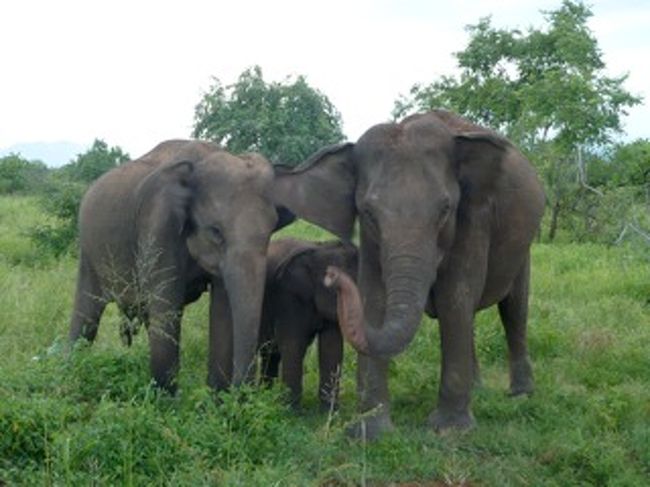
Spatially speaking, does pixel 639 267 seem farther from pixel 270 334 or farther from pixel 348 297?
pixel 348 297

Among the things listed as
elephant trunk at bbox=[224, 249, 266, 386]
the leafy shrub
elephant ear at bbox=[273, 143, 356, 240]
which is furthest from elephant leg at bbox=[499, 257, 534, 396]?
the leafy shrub

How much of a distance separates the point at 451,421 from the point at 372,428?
0.47 m

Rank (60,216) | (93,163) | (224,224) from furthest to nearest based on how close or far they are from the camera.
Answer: (93,163)
(60,216)
(224,224)

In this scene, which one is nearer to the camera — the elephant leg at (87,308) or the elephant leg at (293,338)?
the elephant leg at (293,338)

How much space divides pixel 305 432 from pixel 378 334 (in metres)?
0.74

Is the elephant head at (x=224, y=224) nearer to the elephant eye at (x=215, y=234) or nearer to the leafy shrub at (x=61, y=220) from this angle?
the elephant eye at (x=215, y=234)

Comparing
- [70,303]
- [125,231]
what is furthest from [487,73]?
[125,231]

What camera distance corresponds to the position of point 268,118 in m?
24.2

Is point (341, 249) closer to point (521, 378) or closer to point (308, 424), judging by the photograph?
point (308, 424)

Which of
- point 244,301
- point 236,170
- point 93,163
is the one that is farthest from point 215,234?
point 93,163

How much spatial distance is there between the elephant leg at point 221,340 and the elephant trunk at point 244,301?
0.51 metres

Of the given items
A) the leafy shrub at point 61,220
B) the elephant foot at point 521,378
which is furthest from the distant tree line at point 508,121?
the elephant foot at point 521,378

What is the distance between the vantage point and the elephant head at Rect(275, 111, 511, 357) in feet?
15.3

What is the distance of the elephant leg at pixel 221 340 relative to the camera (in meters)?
5.50
